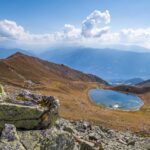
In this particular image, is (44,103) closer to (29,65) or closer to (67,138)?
(67,138)

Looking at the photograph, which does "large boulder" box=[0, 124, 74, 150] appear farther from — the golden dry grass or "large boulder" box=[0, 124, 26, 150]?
the golden dry grass

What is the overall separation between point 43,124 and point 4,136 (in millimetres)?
2761

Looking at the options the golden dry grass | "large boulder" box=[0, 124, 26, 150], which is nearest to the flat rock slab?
"large boulder" box=[0, 124, 26, 150]

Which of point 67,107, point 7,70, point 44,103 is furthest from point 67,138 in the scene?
point 7,70

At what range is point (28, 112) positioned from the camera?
1753cm

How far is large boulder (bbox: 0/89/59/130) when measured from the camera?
1722 centimetres

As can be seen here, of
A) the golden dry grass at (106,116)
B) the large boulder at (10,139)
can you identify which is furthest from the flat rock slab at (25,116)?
the golden dry grass at (106,116)

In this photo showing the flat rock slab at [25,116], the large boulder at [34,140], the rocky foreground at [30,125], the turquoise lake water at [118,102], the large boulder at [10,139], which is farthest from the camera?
the turquoise lake water at [118,102]

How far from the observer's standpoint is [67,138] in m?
17.8

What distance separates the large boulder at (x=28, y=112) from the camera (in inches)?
678

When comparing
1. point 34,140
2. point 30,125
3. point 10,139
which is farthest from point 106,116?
point 10,139

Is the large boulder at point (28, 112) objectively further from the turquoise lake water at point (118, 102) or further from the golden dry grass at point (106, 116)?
the turquoise lake water at point (118, 102)

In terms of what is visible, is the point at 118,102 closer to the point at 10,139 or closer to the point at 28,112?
the point at 28,112

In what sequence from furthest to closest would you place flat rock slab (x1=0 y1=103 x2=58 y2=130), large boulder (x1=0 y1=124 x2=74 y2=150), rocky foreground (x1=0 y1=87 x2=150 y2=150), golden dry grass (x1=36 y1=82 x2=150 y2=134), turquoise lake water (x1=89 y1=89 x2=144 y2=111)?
turquoise lake water (x1=89 y1=89 x2=144 y2=111), golden dry grass (x1=36 y1=82 x2=150 y2=134), flat rock slab (x1=0 y1=103 x2=58 y2=130), rocky foreground (x1=0 y1=87 x2=150 y2=150), large boulder (x1=0 y1=124 x2=74 y2=150)
